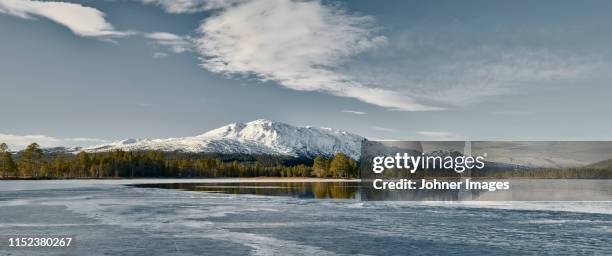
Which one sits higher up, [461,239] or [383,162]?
[383,162]

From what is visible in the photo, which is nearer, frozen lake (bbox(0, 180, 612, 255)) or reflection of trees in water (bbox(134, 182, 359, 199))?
frozen lake (bbox(0, 180, 612, 255))

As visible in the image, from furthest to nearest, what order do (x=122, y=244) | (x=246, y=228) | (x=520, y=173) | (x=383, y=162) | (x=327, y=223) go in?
(x=520, y=173)
(x=383, y=162)
(x=327, y=223)
(x=246, y=228)
(x=122, y=244)

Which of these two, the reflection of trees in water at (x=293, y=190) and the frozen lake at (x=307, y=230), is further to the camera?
the reflection of trees in water at (x=293, y=190)

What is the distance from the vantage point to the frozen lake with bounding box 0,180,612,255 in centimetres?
2272

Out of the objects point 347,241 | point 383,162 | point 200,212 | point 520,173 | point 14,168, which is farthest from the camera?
point 14,168

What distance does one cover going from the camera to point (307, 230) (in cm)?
2895

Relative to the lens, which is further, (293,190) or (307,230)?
(293,190)

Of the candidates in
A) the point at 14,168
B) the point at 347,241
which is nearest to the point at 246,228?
the point at 347,241

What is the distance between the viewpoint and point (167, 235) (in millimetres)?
26656

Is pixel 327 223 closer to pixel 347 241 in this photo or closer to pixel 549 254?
pixel 347 241

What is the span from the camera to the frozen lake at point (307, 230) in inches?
894

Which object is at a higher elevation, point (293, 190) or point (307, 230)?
point (307, 230)

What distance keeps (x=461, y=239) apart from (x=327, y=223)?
893cm

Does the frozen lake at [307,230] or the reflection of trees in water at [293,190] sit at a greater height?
the frozen lake at [307,230]
